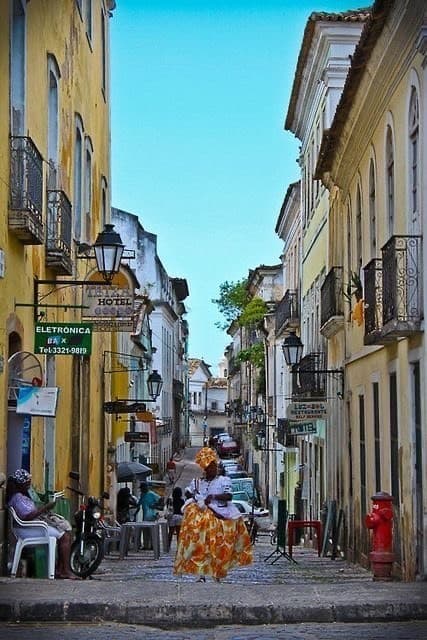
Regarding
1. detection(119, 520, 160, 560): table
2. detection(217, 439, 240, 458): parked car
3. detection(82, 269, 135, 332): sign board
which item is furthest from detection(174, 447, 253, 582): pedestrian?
detection(217, 439, 240, 458): parked car

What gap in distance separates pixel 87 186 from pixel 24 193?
9.86 m

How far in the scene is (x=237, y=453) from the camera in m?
85.2

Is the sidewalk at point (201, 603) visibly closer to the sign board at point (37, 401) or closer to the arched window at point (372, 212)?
the sign board at point (37, 401)

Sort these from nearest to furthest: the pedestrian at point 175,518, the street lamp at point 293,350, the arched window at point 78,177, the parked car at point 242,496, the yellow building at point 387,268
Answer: the yellow building at point 387,268
the arched window at point 78,177
the street lamp at point 293,350
the pedestrian at point 175,518
the parked car at point 242,496

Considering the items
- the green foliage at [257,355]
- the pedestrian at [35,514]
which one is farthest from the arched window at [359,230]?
the green foliage at [257,355]

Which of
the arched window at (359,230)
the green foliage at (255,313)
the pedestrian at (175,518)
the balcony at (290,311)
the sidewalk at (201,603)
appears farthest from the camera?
the green foliage at (255,313)

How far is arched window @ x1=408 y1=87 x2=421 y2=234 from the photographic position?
47.2ft

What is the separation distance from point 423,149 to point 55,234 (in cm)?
531

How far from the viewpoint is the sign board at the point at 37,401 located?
12.8 m

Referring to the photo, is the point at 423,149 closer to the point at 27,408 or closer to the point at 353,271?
the point at 27,408

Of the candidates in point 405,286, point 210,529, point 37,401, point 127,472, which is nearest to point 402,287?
point 405,286

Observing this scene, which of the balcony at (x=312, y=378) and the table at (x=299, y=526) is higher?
the balcony at (x=312, y=378)

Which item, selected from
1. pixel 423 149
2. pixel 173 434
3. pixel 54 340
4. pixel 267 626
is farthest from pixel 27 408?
pixel 173 434

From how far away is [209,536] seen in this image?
13.3 metres
